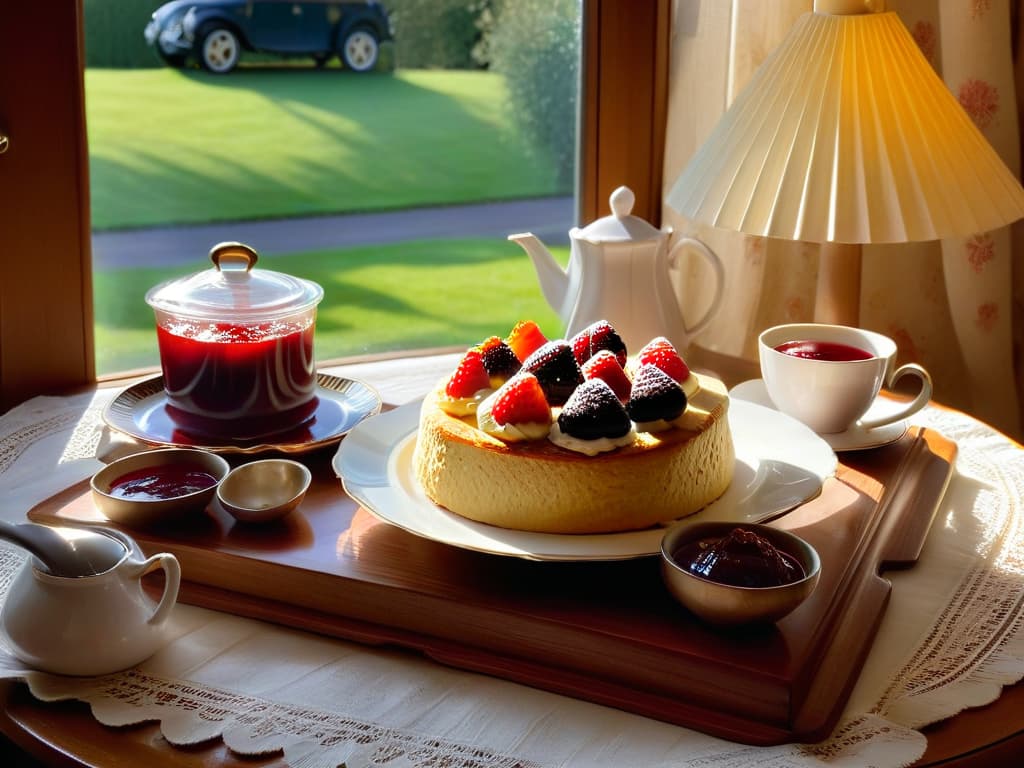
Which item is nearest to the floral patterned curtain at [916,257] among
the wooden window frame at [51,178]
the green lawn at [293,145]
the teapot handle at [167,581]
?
the wooden window frame at [51,178]

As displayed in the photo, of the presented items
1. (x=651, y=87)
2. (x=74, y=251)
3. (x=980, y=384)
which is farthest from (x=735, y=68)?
(x=74, y=251)

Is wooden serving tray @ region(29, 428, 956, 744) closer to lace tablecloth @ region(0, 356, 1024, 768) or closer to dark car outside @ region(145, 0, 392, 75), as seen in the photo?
lace tablecloth @ region(0, 356, 1024, 768)

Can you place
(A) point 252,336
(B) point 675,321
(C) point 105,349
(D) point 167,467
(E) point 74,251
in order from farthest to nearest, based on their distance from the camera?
(C) point 105,349 < (E) point 74,251 < (B) point 675,321 < (A) point 252,336 < (D) point 167,467

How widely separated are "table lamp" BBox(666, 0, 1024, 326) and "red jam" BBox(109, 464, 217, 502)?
72 centimetres

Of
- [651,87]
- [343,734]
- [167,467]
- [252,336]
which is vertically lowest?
[343,734]

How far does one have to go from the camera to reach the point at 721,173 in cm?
154

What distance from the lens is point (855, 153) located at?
4.75ft

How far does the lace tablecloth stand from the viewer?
0.98 metres

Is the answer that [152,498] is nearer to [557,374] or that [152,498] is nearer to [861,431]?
[557,374]

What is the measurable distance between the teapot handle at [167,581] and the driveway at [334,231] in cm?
105

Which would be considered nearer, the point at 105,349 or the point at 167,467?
the point at 167,467

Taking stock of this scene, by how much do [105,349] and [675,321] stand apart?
1015 millimetres

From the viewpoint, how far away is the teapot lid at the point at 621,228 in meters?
1.69

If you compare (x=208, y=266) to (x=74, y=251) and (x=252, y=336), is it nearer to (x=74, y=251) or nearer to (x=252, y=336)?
(x=74, y=251)
